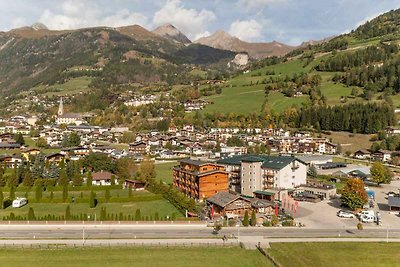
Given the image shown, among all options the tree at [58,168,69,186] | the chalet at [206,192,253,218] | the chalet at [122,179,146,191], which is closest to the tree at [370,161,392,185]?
the chalet at [206,192,253,218]

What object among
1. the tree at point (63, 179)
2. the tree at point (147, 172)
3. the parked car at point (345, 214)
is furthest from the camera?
the tree at point (147, 172)

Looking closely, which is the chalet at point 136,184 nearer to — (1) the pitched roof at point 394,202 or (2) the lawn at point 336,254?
(2) the lawn at point 336,254

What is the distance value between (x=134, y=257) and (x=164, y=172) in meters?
54.2

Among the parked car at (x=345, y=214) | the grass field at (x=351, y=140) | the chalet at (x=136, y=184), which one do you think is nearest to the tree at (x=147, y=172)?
the chalet at (x=136, y=184)

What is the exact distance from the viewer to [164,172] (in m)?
93.6

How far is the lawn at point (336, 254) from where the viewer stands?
1534 inches

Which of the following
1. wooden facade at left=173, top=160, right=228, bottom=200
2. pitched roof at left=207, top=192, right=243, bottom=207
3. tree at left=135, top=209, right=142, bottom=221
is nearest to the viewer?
tree at left=135, top=209, right=142, bottom=221

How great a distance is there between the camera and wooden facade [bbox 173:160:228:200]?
2719 inches

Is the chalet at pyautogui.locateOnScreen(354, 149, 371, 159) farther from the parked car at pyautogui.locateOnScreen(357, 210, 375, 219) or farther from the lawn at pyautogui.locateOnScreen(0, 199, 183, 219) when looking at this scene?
the lawn at pyautogui.locateOnScreen(0, 199, 183, 219)

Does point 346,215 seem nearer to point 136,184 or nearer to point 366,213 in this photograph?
point 366,213

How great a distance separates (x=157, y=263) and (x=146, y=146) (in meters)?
91.4

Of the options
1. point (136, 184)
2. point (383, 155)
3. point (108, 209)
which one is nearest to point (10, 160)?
point (136, 184)

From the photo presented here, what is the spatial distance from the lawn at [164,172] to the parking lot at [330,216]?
27863 millimetres

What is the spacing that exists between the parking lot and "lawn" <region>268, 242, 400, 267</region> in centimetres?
947
